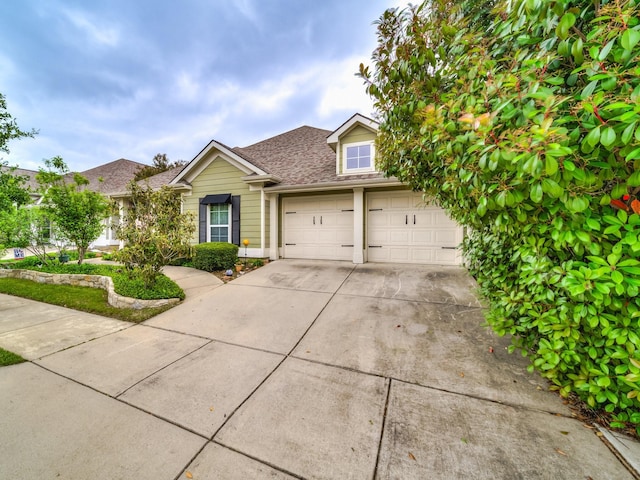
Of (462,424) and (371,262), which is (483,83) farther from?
(371,262)

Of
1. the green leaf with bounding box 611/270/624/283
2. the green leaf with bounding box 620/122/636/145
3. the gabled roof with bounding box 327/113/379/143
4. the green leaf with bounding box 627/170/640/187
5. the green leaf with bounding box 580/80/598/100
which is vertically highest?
the gabled roof with bounding box 327/113/379/143

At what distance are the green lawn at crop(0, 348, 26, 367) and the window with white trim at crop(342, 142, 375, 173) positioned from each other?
7.77 metres

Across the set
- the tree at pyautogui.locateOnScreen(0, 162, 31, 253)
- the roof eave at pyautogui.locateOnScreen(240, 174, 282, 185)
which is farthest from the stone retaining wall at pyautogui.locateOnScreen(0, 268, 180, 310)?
the roof eave at pyautogui.locateOnScreen(240, 174, 282, 185)

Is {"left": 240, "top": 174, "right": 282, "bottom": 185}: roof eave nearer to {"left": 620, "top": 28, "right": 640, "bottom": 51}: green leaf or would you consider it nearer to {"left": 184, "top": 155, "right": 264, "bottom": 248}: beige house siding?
{"left": 184, "top": 155, "right": 264, "bottom": 248}: beige house siding

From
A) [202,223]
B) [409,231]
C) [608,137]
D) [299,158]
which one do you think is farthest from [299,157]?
[608,137]

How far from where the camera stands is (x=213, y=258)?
734cm

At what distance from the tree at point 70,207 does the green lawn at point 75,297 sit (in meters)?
1.49

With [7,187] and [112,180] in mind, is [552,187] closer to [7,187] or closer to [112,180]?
[7,187]

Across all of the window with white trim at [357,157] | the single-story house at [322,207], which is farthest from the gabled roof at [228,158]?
the window with white trim at [357,157]

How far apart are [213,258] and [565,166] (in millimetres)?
7756

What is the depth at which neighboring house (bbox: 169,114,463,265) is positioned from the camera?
729 centimetres

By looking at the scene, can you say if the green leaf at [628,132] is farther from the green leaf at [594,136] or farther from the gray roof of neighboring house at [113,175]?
the gray roof of neighboring house at [113,175]

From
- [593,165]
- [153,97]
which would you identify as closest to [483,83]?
[593,165]

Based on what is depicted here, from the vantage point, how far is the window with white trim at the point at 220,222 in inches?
346
